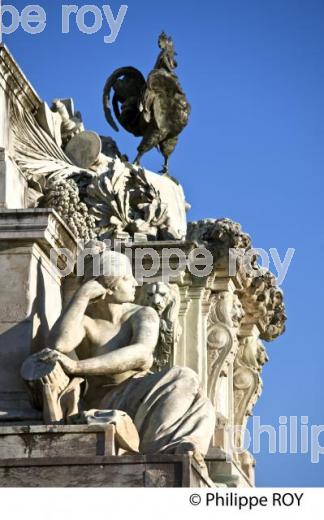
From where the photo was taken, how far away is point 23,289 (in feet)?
59.2

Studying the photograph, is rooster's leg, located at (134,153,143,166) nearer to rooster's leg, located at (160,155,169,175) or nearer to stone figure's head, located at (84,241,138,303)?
rooster's leg, located at (160,155,169,175)

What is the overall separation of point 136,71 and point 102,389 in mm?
Result: 7370

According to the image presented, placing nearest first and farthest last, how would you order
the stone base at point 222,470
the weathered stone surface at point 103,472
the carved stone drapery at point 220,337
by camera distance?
the weathered stone surface at point 103,472, the stone base at point 222,470, the carved stone drapery at point 220,337

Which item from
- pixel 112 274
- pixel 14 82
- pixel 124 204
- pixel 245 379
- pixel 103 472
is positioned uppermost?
pixel 14 82

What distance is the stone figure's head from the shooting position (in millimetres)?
17828

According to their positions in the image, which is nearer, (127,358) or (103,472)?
(103,472)

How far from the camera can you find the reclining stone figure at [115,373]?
16.8 m

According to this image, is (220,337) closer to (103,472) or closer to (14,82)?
(14,82)

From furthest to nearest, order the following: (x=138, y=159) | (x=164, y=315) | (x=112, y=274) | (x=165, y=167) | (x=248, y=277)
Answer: (x=165, y=167), (x=138, y=159), (x=248, y=277), (x=164, y=315), (x=112, y=274)

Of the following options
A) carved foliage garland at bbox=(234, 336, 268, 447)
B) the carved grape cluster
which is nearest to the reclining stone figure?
the carved grape cluster

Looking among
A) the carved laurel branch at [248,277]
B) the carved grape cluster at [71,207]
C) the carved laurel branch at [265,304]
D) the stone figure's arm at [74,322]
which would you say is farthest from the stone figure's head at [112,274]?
the carved laurel branch at [265,304]

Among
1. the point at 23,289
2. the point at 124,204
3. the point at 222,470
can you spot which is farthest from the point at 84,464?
the point at 124,204

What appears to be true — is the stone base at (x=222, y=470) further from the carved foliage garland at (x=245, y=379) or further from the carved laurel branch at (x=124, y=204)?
the carved laurel branch at (x=124, y=204)

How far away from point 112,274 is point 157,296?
240cm
